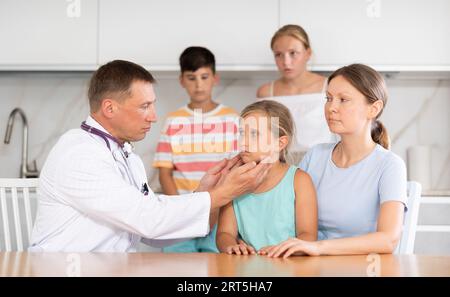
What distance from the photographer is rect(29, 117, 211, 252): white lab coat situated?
1443 millimetres

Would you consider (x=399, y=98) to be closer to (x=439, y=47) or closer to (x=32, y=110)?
(x=439, y=47)

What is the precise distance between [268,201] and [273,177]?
0.08m

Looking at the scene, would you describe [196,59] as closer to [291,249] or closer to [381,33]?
[381,33]

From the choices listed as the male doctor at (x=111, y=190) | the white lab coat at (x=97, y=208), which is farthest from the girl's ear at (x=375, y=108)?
the white lab coat at (x=97, y=208)

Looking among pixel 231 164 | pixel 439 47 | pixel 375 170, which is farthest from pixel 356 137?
pixel 439 47

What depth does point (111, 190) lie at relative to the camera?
1443mm

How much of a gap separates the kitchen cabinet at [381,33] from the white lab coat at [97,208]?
1.63m

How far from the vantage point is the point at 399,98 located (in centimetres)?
326

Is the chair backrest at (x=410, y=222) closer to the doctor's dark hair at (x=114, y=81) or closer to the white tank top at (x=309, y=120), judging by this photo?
the doctor's dark hair at (x=114, y=81)

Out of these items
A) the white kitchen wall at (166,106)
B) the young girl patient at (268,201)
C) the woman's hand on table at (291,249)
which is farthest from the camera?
the white kitchen wall at (166,106)

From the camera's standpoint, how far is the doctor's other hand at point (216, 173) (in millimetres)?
1786

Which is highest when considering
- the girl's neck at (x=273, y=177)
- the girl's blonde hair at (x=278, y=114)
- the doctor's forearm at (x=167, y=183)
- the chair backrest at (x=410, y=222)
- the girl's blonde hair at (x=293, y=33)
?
the girl's blonde hair at (x=293, y=33)

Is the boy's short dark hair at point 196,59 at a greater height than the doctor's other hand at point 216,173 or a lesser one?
greater

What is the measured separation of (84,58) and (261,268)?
84.9 inches
